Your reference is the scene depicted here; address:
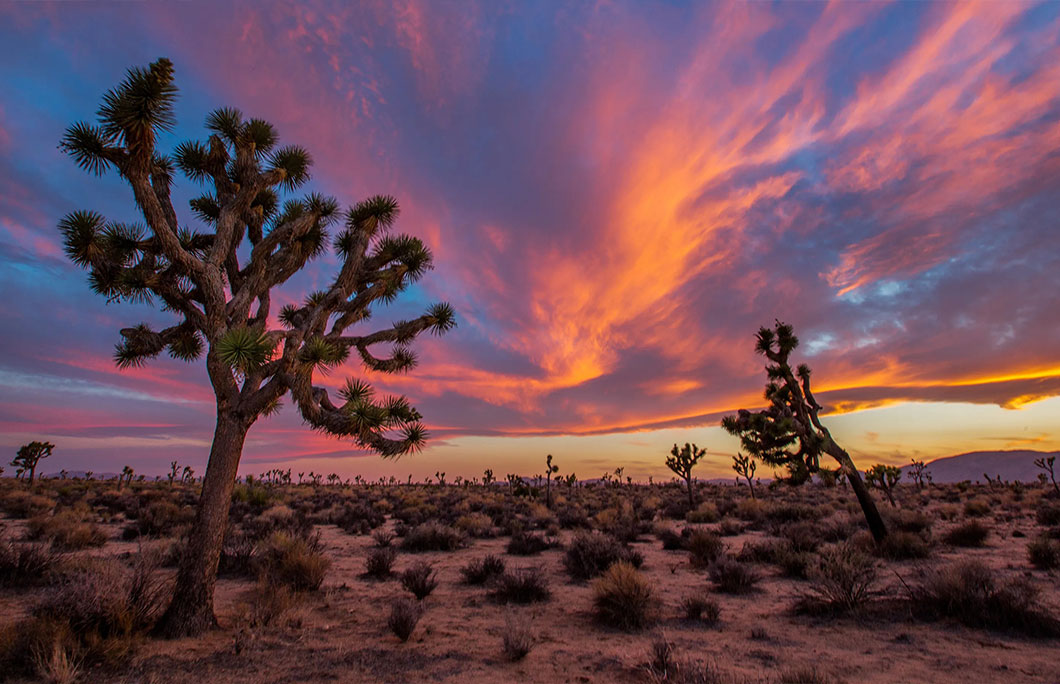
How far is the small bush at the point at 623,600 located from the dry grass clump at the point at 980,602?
14.8 ft

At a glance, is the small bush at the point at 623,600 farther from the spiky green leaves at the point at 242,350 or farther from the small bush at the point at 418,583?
the spiky green leaves at the point at 242,350

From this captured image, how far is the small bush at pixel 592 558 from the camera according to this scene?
35.0 feet

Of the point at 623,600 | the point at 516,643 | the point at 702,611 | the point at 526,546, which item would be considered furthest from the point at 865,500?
the point at 516,643

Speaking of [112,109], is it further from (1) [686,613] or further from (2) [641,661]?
(1) [686,613]

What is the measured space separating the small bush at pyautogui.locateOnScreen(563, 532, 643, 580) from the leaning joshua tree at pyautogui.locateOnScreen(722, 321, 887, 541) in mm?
5990

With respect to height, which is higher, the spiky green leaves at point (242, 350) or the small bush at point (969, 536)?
the spiky green leaves at point (242, 350)

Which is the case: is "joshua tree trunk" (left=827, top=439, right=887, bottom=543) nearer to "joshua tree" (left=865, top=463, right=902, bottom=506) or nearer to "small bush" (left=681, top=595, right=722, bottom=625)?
"small bush" (left=681, top=595, right=722, bottom=625)

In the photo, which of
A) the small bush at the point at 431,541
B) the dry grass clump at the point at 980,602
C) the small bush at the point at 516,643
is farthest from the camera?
the small bush at the point at 431,541

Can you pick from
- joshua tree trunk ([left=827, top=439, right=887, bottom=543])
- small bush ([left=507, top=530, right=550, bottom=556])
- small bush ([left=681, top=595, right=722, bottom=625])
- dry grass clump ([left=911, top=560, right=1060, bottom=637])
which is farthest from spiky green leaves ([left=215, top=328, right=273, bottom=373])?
joshua tree trunk ([left=827, top=439, right=887, bottom=543])

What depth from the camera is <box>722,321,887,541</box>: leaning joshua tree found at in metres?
12.9

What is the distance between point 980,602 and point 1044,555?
568 centimetres

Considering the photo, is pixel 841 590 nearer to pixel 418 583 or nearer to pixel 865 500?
pixel 865 500

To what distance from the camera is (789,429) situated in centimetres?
1366

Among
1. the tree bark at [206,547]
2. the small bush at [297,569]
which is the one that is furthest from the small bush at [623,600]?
the tree bark at [206,547]
